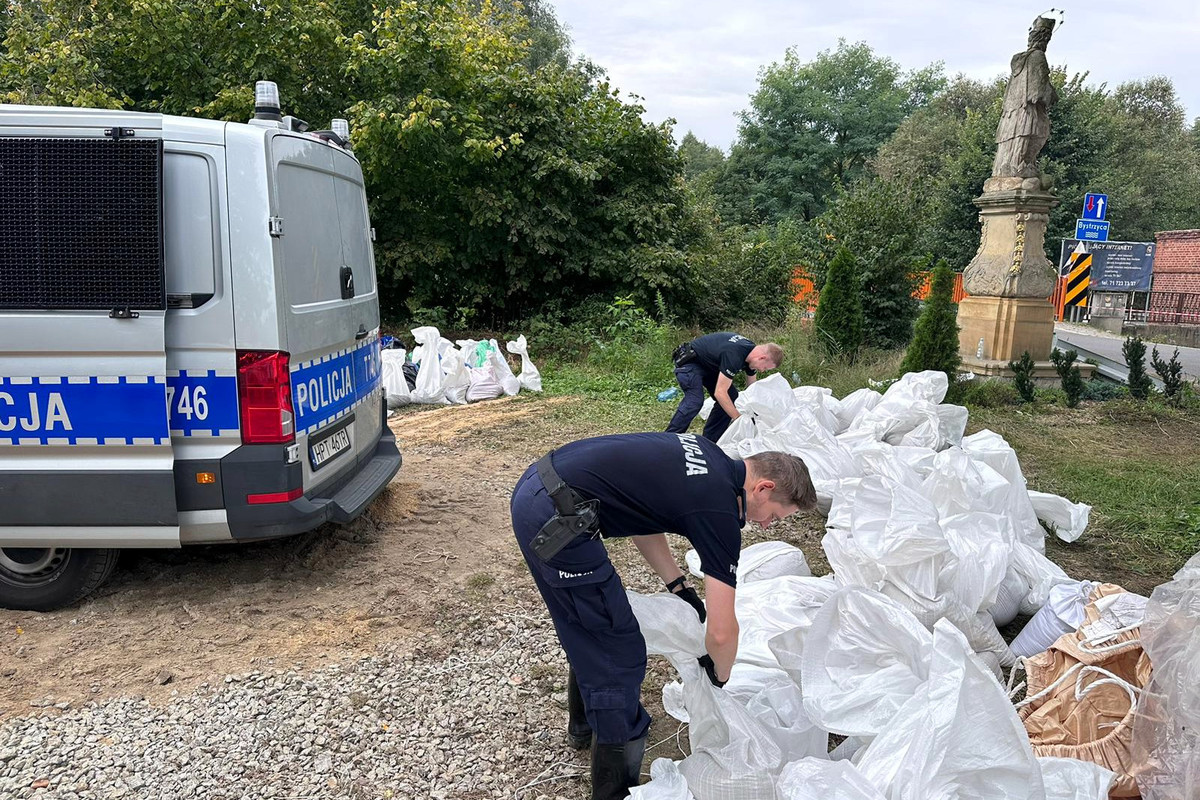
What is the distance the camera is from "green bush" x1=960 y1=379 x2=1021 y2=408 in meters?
8.12

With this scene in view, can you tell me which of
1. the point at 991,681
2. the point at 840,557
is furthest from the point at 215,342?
the point at 991,681

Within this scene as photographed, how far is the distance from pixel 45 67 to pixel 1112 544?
44.1 ft

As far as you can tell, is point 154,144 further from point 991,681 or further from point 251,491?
point 991,681

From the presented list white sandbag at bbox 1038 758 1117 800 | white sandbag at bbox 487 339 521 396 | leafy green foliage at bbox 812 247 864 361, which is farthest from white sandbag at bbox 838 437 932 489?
leafy green foliage at bbox 812 247 864 361

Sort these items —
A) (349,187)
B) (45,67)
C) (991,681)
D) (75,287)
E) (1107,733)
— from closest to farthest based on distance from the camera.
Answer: (991,681), (1107,733), (75,287), (349,187), (45,67)

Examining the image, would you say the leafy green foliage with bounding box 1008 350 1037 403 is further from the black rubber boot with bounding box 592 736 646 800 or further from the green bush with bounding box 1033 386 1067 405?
the black rubber boot with bounding box 592 736 646 800

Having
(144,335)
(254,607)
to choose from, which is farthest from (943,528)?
(144,335)

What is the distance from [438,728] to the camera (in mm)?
2783

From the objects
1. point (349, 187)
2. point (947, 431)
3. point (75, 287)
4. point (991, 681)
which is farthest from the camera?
point (947, 431)

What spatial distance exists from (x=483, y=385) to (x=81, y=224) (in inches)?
219

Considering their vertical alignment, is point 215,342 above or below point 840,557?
above

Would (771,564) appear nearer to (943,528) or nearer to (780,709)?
(943,528)

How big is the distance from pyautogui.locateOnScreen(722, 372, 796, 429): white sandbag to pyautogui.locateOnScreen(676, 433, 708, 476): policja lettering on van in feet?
10.7

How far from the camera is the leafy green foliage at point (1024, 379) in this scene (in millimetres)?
8172
